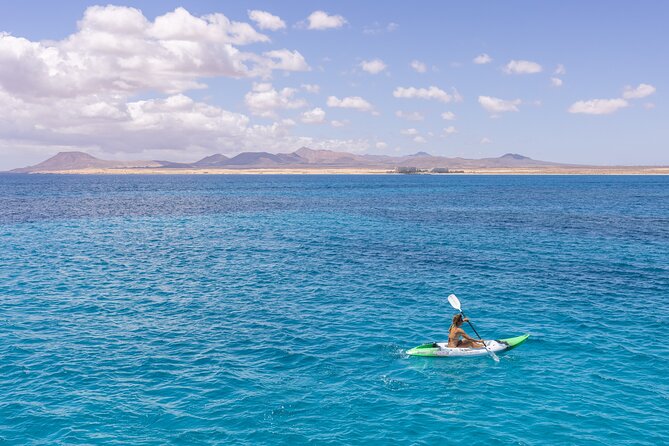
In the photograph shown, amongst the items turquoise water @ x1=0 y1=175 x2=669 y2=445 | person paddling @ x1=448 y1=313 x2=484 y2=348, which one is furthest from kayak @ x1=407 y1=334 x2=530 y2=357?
turquoise water @ x1=0 y1=175 x2=669 y2=445

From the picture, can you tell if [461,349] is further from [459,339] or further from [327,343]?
[327,343]

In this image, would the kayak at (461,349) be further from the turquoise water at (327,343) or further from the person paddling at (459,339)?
the turquoise water at (327,343)

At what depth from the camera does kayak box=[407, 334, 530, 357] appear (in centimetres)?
3000

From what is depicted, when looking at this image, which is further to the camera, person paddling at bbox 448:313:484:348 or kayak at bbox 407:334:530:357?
person paddling at bbox 448:313:484:348

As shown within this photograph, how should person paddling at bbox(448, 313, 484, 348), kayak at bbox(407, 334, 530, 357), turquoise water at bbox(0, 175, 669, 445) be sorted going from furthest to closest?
person paddling at bbox(448, 313, 484, 348) → kayak at bbox(407, 334, 530, 357) → turquoise water at bbox(0, 175, 669, 445)

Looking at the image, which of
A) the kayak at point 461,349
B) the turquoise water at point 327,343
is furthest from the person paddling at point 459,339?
the turquoise water at point 327,343

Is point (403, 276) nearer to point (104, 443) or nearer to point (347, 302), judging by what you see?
point (347, 302)

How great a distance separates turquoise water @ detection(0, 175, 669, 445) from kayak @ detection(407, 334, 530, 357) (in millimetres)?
554

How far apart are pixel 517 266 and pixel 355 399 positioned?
3523 cm

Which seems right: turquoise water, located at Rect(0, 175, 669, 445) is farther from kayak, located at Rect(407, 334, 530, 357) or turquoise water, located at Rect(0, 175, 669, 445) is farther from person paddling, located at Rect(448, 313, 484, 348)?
person paddling, located at Rect(448, 313, 484, 348)

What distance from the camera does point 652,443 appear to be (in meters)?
21.0

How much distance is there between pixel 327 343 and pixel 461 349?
854 centimetres

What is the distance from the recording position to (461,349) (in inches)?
1198

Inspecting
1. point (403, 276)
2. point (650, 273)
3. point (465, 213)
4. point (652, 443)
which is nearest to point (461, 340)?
point (652, 443)
